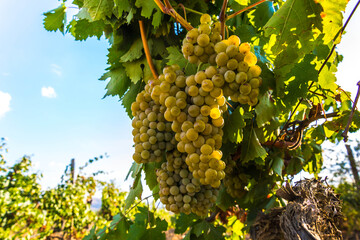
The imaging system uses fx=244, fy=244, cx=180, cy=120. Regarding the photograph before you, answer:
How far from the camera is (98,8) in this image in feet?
4.02

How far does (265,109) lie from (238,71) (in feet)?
1.40

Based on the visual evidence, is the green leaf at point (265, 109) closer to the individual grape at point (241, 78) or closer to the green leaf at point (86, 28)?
the individual grape at point (241, 78)

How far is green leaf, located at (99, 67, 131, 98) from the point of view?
1.49 metres

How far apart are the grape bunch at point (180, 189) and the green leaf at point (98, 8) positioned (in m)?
0.77

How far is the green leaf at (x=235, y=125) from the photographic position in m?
1.14

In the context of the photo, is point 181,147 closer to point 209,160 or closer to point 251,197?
point 209,160

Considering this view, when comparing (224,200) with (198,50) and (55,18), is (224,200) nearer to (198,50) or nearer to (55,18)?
(198,50)

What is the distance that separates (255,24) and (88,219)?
6.17 metres

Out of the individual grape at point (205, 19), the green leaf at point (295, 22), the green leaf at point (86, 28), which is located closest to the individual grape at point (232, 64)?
the individual grape at point (205, 19)

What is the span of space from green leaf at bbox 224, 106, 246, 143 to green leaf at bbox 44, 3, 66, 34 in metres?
1.32

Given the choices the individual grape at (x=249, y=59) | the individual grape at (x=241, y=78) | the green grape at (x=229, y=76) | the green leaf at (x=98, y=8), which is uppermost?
the green leaf at (x=98, y=8)

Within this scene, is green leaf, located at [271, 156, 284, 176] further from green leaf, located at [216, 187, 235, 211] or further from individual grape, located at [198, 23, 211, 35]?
individual grape, located at [198, 23, 211, 35]

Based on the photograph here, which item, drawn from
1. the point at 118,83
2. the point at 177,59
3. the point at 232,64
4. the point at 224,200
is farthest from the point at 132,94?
the point at 224,200

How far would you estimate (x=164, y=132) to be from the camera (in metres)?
1.06
